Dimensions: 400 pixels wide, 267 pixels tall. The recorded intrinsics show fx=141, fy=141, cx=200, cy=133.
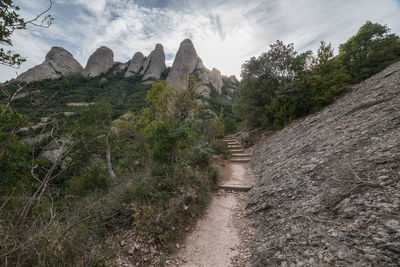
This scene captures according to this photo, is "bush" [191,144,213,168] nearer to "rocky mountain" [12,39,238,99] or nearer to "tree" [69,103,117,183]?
"tree" [69,103,117,183]

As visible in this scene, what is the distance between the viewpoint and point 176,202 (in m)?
3.39

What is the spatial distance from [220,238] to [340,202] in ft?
7.48

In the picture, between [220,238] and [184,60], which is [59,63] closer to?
[184,60]

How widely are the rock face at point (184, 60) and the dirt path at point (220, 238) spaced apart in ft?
105

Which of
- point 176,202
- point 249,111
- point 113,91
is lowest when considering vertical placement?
point 176,202

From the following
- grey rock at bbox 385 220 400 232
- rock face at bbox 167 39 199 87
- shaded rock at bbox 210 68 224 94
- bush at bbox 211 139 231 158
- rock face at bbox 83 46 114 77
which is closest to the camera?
grey rock at bbox 385 220 400 232

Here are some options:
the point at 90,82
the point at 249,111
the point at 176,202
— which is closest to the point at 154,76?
the point at 90,82

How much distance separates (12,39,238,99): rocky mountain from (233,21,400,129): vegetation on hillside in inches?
873

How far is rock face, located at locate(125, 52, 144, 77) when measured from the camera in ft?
144

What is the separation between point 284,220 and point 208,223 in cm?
171

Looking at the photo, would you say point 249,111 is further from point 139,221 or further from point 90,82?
point 90,82

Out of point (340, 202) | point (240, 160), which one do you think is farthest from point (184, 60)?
point (340, 202)

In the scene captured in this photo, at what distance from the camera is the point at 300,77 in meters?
8.65

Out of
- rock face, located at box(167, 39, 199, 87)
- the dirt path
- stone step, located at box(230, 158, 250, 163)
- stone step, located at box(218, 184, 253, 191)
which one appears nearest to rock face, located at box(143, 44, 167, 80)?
rock face, located at box(167, 39, 199, 87)
